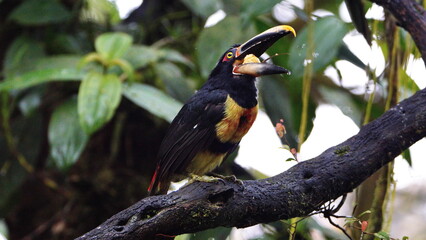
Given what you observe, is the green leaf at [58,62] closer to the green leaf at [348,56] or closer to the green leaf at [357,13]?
the green leaf at [348,56]

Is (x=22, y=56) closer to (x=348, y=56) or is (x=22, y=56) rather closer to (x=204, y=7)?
(x=204, y=7)

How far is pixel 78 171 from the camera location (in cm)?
382

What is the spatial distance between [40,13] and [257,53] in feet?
5.35

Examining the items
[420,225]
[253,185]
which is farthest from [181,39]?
[420,225]

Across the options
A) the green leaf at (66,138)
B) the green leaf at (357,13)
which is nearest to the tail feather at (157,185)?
the green leaf at (66,138)

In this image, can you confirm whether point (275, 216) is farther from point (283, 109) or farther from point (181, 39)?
point (181, 39)

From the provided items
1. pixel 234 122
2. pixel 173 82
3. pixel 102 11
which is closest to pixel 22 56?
pixel 102 11

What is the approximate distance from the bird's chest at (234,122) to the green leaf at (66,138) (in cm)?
94

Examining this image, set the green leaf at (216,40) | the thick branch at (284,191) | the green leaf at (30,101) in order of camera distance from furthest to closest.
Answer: the green leaf at (30,101)
the green leaf at (216,40)
the thick branch at (284,191)

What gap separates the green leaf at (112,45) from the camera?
308cm

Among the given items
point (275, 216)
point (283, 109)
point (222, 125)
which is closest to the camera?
point (275, 216)

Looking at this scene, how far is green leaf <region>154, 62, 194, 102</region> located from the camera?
11.2 ft

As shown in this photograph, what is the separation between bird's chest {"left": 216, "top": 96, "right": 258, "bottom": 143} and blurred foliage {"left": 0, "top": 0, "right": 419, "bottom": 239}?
15.3 inches

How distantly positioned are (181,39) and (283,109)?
104 cm
